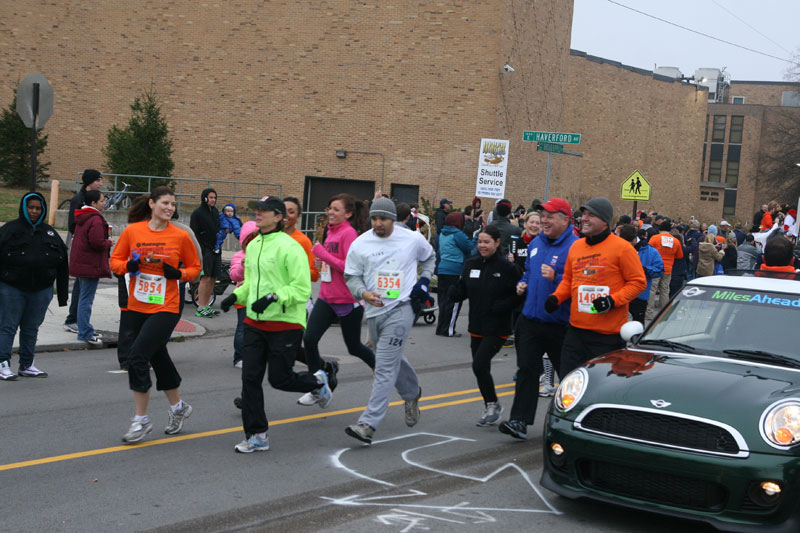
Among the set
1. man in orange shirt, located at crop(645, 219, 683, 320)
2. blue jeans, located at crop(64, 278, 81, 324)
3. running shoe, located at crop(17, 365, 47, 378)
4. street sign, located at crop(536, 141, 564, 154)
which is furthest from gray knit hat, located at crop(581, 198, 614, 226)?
street sign, located at crop(536, 141, 564, 154)

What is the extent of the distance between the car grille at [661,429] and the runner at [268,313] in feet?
8.20

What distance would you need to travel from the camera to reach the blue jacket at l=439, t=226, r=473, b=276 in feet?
45.8

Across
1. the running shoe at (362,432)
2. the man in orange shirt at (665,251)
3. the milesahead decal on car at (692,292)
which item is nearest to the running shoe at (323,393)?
the running shoe at (362,432)

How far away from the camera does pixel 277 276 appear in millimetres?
6867

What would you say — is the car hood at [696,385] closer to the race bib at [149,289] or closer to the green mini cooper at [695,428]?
the green mini cooper at [695,428]

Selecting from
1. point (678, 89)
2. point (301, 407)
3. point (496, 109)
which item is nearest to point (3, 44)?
point (496, 109)

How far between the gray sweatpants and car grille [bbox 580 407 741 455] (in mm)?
2183

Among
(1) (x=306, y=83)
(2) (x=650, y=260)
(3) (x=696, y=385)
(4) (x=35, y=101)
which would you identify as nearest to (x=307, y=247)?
(3) (x=696, y=385)

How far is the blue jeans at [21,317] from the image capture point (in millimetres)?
9273

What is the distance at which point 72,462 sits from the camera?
638cm

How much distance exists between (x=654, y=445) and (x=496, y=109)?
26.2 m

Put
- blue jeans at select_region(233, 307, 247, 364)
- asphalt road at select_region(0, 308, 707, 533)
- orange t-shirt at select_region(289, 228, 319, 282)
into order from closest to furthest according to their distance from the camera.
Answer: asphalt road at select_region(0, 308, 707, 533)
orange t-shirt at select_region(289, 228, 319, 282)
blue jeans at select_region(233, 307, 247, 364)

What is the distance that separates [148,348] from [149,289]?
1.57 ft

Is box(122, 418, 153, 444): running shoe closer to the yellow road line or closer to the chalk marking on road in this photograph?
the yellow road line
